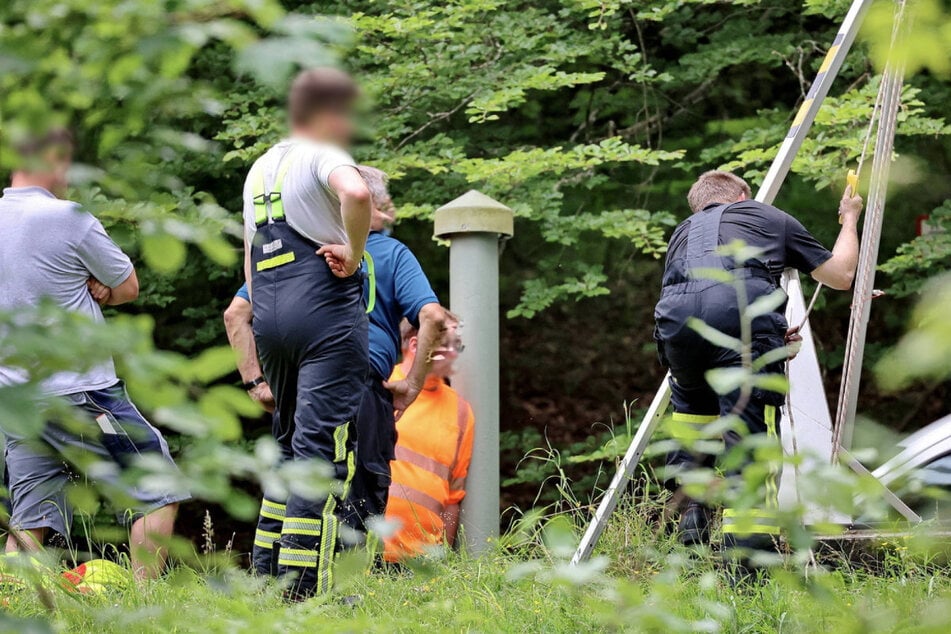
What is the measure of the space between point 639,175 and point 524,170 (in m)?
2.47

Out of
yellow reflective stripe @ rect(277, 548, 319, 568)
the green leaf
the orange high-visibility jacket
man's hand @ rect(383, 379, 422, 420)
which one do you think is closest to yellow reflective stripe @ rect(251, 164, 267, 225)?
yellow reflective stripe @ rect(277, 548, 319, 568)

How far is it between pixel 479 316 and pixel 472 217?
45cm

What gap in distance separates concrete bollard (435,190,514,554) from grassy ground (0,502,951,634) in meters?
0.99

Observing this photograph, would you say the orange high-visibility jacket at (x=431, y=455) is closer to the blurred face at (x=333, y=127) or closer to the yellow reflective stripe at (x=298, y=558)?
the yellow reflective stripe at (x=298, y=558)

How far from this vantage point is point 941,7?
104 centimetres

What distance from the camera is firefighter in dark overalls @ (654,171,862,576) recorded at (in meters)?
3.81

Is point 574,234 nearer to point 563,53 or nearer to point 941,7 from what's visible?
point 563,53

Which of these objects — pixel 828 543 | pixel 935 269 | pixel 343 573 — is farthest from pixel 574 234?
pixel 343 573

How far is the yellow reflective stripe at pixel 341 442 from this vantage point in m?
3.61

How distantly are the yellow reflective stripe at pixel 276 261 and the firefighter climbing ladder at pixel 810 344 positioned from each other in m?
1.21

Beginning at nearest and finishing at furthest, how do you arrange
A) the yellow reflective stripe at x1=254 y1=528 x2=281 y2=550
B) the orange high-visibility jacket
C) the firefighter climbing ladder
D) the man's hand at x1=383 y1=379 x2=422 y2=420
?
the firefighter climbing ladder
the yellow reflective stripe at x1=254 y1=528 x2=281 y2=550
the man's hand at x1=383 y1=379 x2=422 y2=420
the orange high-visibility jacket

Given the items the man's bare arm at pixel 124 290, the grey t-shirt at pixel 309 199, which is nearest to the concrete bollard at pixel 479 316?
the grey t-shirt at pixel 309 199

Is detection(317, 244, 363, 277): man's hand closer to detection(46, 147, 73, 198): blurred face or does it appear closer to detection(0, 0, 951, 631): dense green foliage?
detection(0, 0, 951, 631): dense green foliage

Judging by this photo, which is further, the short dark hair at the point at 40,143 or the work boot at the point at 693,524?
the work boot at the point at 693,524
